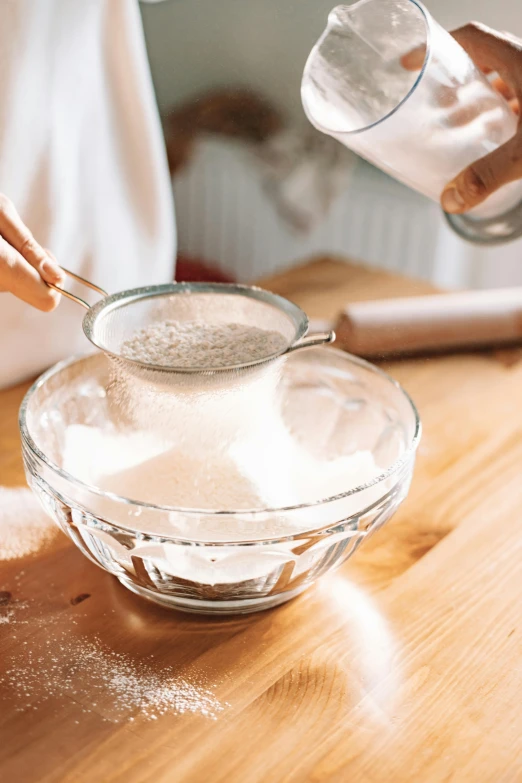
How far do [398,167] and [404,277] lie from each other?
63 cm

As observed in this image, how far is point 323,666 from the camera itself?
548 mm

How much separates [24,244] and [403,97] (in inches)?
13.7

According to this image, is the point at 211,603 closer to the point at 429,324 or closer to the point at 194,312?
the point at 194,312

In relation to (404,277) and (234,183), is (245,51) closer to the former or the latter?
(404,277)

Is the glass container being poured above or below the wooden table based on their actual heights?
above

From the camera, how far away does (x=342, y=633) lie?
1.90ft

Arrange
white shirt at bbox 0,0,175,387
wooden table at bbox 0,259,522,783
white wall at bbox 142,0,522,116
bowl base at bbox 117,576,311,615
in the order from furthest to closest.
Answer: white wall at bbox 142,0,522,116, white shirt at bbox 0,0,175,387, bowl base at bbox 117,576,311,615, wooden table at bbox 0,259,522,783

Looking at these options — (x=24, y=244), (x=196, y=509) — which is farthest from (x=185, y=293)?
(x=196, y=509)

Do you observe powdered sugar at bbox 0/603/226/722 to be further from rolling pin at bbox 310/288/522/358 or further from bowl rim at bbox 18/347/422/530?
rolling pin at bbox 310/288/522/358

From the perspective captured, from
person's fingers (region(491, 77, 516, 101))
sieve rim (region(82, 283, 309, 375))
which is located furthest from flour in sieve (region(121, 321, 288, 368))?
person's fingers (region(491, 77, 516, 101))

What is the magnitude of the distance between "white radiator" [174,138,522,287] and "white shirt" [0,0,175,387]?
70cm

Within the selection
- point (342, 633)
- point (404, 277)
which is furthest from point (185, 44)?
point (342, 633)

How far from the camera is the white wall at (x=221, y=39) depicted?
956 mm

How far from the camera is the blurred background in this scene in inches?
39.4
